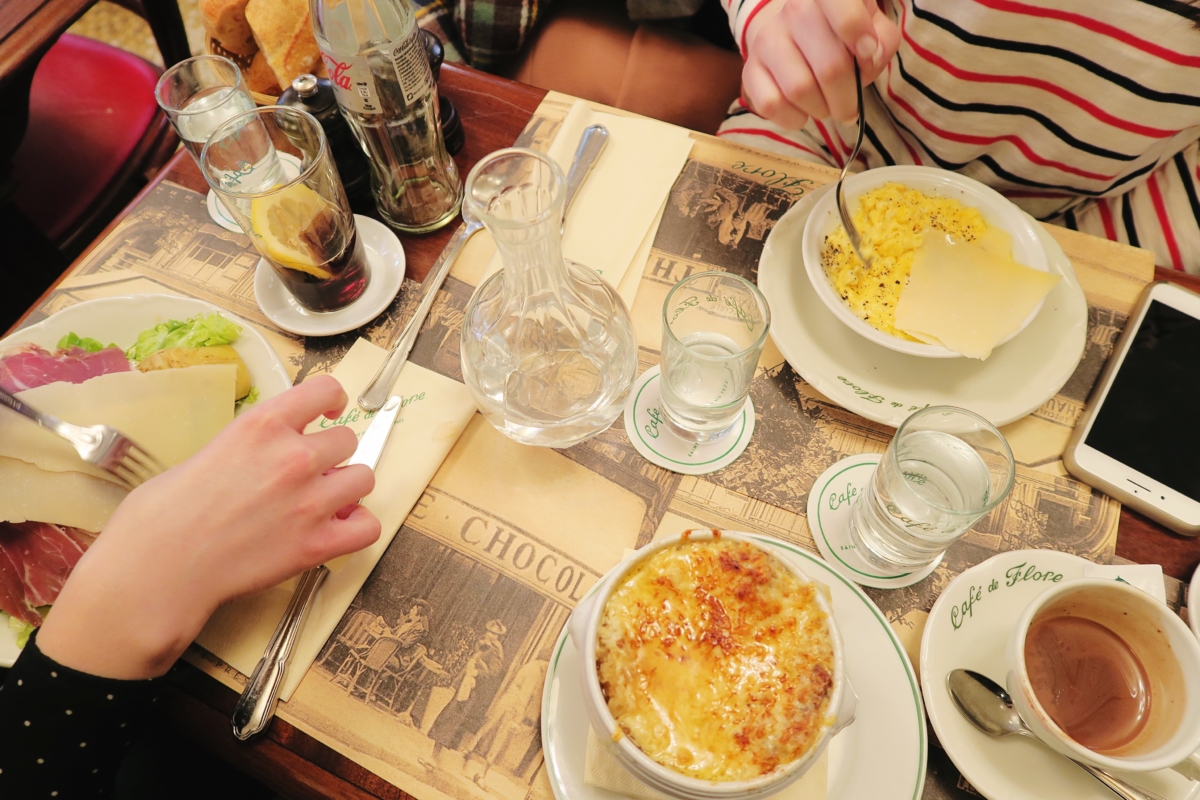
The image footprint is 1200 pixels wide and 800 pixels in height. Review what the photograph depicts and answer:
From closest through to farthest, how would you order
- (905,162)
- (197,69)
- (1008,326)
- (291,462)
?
(291,462) → (1008,326) → (197,69) → (905,162)

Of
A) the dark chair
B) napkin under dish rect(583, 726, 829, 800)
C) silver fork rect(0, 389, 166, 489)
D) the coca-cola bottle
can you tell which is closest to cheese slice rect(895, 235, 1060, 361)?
napkin under dish rect(583, 726, 829, 800)

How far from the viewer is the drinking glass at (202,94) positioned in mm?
951

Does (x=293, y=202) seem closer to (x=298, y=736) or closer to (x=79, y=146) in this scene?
(x=298, y=736)

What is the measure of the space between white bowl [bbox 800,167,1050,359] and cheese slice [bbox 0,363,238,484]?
712mm

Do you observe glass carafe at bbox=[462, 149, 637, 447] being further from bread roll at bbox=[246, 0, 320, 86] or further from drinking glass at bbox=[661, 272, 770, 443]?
bread roll at bbox=[246, 0, 320, 86]

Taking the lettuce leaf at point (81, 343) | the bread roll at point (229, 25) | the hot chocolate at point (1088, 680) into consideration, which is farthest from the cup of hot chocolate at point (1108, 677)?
the bread roll at point (229, 25)

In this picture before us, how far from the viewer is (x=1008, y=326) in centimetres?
80

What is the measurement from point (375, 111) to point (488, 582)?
23.6 inches

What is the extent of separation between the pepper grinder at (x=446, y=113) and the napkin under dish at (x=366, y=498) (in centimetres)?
36

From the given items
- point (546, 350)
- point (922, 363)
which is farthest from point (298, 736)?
point (922, 363)

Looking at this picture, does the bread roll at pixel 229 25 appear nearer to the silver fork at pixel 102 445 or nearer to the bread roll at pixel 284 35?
the bread roll at pixel 284 35

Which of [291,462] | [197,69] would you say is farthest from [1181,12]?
[197,69]

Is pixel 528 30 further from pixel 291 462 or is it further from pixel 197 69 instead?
pixel 291 462

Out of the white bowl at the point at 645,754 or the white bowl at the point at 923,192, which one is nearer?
the white bowl at the point at 645,754
